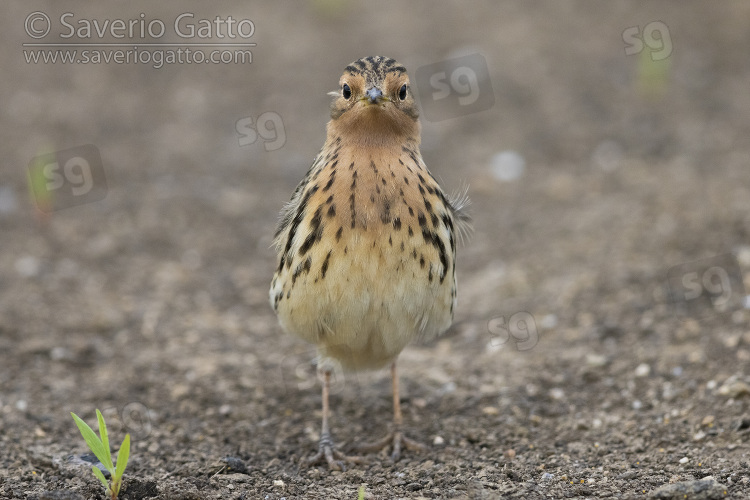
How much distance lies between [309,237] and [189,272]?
362cm

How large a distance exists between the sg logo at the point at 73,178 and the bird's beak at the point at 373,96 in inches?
176

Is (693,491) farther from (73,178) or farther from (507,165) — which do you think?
(73,178)

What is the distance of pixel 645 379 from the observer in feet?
20.8

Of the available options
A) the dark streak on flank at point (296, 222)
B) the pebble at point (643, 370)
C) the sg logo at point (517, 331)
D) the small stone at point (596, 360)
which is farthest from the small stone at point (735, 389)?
the dark streak on flank at point (296, 222)

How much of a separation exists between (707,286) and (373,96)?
353 cm

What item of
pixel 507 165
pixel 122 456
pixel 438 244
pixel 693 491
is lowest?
pixel 693 491

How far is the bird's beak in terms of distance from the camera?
516 centimetres

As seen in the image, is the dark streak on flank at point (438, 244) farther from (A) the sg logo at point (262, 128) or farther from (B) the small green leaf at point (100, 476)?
(A) the sg logo at point (262, 128)

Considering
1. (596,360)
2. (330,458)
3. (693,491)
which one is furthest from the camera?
(596,360)

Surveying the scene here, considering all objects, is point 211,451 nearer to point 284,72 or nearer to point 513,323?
point 513,323

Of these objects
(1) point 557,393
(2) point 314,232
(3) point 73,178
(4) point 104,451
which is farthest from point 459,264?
(4) point 104,451

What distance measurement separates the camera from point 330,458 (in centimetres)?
560

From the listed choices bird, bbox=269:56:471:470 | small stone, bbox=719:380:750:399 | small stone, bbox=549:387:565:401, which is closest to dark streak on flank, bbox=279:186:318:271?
bird, bbox=269:56:471:470

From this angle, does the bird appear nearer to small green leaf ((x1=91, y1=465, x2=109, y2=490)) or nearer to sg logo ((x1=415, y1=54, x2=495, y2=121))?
small green leaf ((x1=91, y1=465, x2=109, y2=490))
